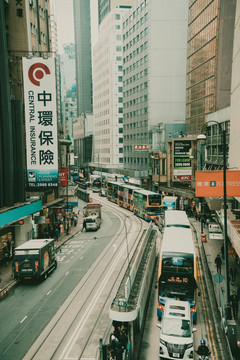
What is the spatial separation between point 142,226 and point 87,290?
887 inches

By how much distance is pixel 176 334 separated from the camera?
1434cm

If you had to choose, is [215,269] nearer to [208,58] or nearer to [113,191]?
[208,58]

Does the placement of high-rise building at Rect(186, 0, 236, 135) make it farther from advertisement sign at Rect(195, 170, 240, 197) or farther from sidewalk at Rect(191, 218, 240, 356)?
advertisement sign at Rect(195, 170, 240, 197)

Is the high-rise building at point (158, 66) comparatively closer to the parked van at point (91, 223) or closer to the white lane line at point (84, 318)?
the parked van at point (91, 223)

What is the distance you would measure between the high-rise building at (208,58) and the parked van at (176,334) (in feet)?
137

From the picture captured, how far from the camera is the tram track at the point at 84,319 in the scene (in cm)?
1477

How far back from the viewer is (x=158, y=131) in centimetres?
7206

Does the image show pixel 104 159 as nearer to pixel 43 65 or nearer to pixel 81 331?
pixel 43 65

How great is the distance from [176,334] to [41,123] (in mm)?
18458

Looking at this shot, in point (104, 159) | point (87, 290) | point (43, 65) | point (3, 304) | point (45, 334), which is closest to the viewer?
point (45, 334)

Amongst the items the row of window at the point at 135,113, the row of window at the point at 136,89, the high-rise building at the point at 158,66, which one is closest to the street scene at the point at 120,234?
the high-rise building at the point at 158,66

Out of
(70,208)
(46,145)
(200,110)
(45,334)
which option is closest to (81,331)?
(45,334)

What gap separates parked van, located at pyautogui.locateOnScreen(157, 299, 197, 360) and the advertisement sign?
228 inches

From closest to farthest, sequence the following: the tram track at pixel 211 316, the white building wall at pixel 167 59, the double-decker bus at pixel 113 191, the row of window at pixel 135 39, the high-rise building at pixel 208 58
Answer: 1. the tram track at pixel 211 316
2. the high-rise building at pixel 208 58
3. the double-decker bus at pixel 113 191
4. the white building wall at pixel 167 59
5. the row of window at pixel 135 39
